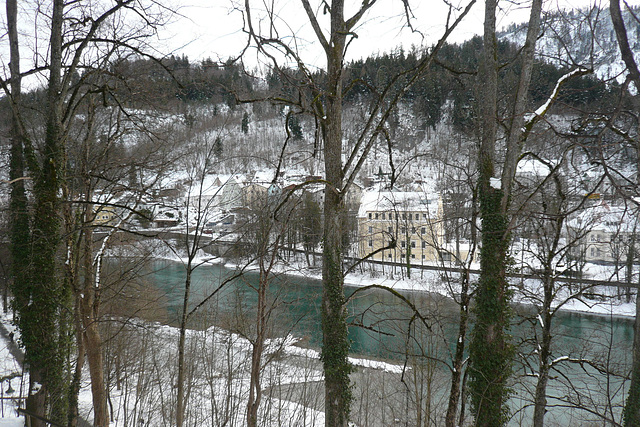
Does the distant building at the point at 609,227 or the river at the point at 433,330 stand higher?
the distant building at the point at 609,227

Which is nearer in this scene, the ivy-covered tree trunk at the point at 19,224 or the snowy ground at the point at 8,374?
the ivy-covered tree trunk at the point at 19,224

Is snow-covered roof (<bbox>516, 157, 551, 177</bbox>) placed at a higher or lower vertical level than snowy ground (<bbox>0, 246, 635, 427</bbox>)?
higher

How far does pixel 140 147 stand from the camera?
31.1 ft

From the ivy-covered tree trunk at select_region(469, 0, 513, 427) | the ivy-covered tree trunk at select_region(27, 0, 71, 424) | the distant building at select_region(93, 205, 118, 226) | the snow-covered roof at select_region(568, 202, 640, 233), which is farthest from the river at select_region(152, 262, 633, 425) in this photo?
the ivy-covered tree trunk at select_region(27, 0, 71, 424)

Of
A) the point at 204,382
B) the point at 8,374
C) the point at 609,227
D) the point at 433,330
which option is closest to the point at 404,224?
the point at 433,330

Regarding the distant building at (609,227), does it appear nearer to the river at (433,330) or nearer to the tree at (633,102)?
the tree at (633,102)

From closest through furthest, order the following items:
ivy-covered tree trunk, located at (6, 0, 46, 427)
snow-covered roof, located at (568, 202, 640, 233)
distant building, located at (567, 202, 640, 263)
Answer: snow-covered roof, located at (568, 202, 640, 233), distant building, located at (567, 202, 640, 263), ivy-covered tree trunk, located at (6, 0, 46, 427)

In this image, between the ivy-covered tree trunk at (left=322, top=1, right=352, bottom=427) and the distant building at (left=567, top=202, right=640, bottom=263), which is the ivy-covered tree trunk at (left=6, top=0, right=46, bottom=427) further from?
the distant building at (left=567, top=202, right=640, bottom=263)

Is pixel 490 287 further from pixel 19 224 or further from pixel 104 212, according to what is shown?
pixel 104 212

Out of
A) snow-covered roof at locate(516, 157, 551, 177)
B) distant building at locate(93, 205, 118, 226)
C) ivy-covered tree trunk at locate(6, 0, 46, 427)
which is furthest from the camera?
snow-covered roof at locate(516, 157, 551, 177)

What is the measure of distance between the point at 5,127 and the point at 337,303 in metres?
6.59

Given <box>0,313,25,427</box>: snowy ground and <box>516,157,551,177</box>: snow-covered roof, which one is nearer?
<box>516,157,551,177</box>: snow-covered roof

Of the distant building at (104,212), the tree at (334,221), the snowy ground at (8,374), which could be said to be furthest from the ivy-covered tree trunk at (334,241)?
the snowy ground at (8,374)

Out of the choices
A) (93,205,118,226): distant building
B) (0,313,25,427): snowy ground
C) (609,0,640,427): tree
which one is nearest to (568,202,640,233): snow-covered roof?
(609,0,640,427): tree
